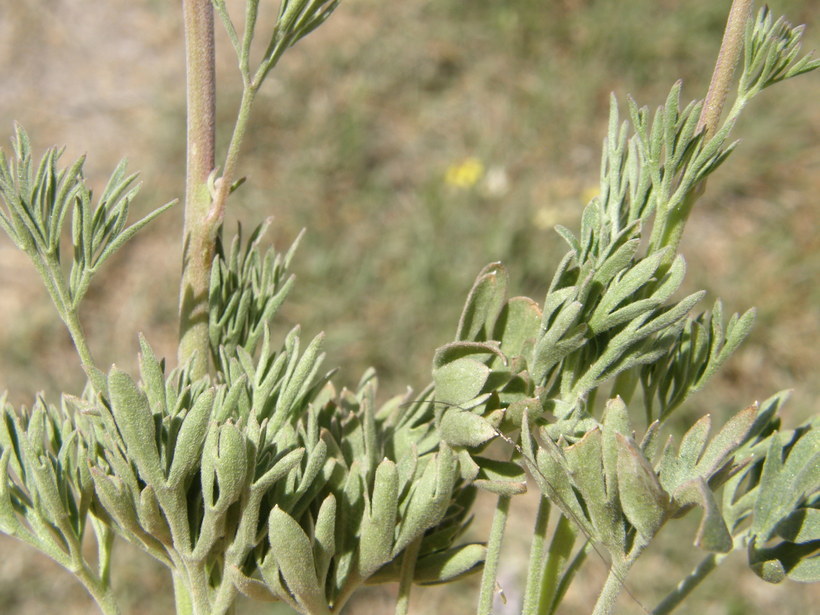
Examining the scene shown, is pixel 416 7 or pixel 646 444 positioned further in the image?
pixel 416 7

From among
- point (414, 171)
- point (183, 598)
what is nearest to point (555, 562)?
Result: point (183, 598)

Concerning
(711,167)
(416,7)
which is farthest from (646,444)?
(416,7)

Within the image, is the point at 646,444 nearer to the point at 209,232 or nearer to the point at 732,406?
the point at 209,232

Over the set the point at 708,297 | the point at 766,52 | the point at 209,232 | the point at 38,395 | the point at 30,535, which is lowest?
the point at 708,297

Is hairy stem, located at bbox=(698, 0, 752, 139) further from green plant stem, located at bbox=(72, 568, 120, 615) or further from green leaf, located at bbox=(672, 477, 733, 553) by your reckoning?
green plant stem, located at bbox=(72, 568, 120, 615)

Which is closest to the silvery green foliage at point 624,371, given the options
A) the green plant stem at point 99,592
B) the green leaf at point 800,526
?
the green leaf at point 800,526

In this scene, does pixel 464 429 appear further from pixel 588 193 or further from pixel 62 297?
pixel 588 193

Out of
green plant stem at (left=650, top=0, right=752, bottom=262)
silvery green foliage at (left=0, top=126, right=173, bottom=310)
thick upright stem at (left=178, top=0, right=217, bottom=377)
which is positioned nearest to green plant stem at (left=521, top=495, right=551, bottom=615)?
green plant stem at (left=650, top=0, right=752, bottom=262)
